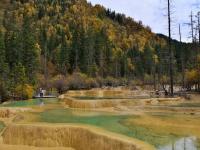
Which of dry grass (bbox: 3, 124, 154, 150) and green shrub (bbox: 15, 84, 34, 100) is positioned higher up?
green shrub (bbox: 15, 84, 34, 100)

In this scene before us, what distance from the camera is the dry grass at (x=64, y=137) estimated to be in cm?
2016

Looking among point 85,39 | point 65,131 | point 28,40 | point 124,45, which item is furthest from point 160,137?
point 124,45

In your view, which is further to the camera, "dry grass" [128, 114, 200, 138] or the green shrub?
the green shrub

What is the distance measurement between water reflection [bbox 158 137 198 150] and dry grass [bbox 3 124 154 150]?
147cm

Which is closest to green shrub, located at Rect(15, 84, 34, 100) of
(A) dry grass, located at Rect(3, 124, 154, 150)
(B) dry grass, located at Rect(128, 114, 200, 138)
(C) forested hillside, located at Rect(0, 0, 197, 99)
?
(C) forested hillside, located at Rect(0, 0, 197, 99)

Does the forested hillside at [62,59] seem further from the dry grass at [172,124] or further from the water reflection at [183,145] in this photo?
the water reflection at [183,145]

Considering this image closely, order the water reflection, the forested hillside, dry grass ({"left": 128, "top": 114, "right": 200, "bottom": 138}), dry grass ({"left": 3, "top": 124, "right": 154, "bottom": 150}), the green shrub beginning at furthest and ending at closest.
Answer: the forested hillside < the green shrub < dry grass ({"left": 128, "top": 114, "right": 200, "bottom": 138}) < dry grass ({"left": 3, "top": 124, "right": 154, "bottom": 150}) < the water reflection

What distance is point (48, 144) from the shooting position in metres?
24.7

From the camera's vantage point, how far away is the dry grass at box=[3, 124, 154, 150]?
66.1ft

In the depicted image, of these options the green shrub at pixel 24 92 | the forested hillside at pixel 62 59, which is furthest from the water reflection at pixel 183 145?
the forested hillside at pixel 62 59

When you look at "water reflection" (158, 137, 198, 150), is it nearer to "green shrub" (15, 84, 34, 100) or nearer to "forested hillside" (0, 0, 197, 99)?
→ "green shrub" (15, 84, 34, 100)

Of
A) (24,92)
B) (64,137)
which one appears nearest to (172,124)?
(64,137)

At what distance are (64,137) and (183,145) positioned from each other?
24.3 ft

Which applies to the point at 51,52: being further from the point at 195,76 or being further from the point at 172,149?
the point at 172,149
